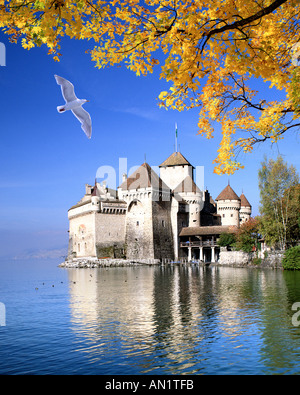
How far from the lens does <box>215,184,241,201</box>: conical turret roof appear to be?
71.5 metres

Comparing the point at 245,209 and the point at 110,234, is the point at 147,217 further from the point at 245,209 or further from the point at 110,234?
the point at 245,209

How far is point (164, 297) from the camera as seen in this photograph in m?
22.9

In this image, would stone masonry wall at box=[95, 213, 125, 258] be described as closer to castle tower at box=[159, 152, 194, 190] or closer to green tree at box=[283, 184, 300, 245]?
castle tower at box=[159, 152, 194, 190]

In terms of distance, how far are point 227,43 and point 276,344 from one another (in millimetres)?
9165

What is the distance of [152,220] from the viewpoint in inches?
2448

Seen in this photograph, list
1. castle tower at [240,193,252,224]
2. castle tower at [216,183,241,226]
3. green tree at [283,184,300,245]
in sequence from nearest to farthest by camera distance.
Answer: green tree at [283,184,300,245], castle tower at [216,183,241,226], castle tower at [240,193,252,224]

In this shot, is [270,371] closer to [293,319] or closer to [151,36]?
[293,319]

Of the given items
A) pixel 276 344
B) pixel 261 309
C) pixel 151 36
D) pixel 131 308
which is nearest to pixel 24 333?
pixel 131 308

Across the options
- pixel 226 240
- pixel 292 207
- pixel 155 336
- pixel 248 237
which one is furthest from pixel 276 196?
pixel 155 336

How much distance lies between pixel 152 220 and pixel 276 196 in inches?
950

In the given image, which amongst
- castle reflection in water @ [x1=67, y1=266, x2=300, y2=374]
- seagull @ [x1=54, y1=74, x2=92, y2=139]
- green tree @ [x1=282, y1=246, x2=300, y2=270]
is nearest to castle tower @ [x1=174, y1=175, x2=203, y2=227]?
green tree @ [x1=282, y1=246, x2=300, y2=270]

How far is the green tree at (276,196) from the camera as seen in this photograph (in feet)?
137

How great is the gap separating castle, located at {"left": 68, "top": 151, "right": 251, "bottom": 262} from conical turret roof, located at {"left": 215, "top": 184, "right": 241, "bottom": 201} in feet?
15.9

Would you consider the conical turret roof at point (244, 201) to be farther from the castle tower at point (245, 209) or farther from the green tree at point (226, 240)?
the green tree at point (226, 240)
